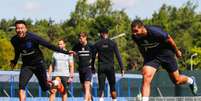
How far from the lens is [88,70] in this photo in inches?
713

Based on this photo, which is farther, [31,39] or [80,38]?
[80,38]

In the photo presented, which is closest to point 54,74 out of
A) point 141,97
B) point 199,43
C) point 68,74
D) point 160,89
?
point 68,74

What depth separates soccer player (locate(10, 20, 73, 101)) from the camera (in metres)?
13.6

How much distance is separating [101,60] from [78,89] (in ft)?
58.7

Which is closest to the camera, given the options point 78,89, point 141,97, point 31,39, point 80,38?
point 141,97

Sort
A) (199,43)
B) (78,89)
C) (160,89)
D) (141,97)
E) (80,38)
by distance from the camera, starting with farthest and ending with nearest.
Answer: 1. (199,43)
2. (160,89)
3. (78,89)
4. (80,38)
5. (141,97)

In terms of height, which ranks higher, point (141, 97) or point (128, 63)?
→ point (141, 97)

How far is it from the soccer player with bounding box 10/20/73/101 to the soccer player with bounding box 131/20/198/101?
1645 millimetres

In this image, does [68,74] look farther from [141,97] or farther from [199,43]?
[199,43]

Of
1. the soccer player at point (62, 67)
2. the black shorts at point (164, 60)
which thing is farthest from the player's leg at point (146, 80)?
the soccer player at point (62, 67)

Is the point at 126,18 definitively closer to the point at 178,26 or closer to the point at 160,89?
the point at 178,26

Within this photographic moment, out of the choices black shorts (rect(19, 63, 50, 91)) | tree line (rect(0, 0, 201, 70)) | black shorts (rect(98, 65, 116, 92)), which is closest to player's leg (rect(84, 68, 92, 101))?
black shorts (rect(98, 65, 116, 92))

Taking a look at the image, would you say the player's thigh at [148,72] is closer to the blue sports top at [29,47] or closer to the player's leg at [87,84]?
the blue sports top at [29,47]

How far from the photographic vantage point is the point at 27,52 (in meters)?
13.9
